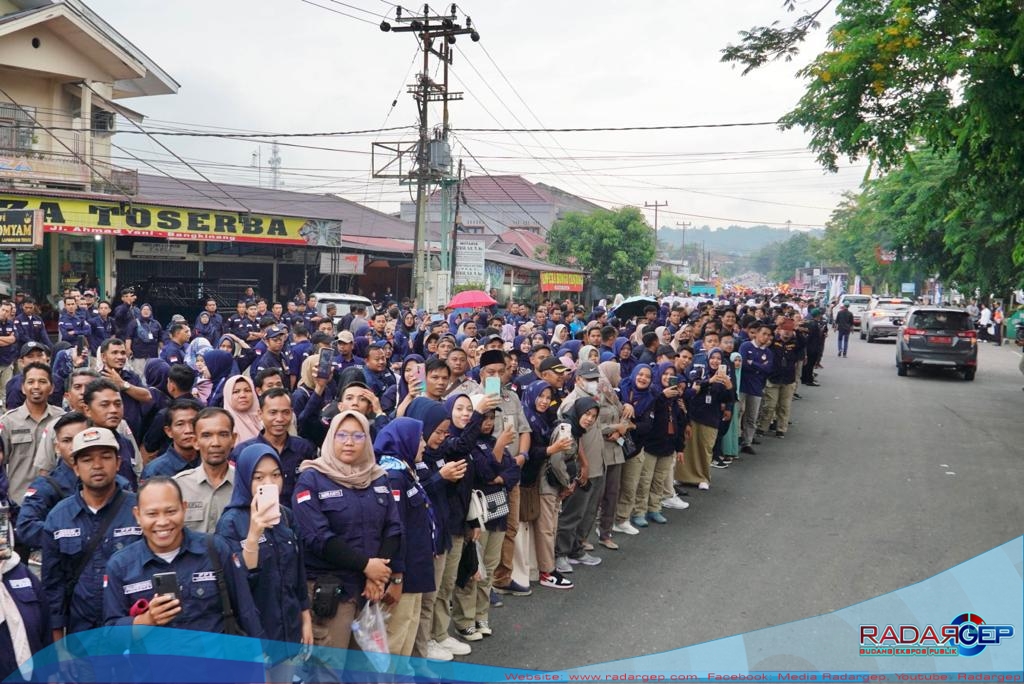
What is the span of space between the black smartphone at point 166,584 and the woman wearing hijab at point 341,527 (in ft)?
3.17

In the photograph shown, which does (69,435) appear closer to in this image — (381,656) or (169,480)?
(169,480)

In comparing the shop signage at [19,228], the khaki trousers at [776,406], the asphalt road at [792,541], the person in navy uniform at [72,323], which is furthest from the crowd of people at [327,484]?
the shop signage at [19,228]

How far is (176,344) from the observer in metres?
9.77

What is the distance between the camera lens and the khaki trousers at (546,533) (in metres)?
6.95

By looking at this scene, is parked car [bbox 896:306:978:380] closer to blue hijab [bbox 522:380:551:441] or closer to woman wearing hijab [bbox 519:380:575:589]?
woman wearing hijab [bbox 519:380:575:589]

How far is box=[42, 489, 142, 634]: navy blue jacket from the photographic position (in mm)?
3734

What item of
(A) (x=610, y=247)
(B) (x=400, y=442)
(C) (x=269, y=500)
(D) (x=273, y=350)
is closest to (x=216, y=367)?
(D) (x=273, y=350)

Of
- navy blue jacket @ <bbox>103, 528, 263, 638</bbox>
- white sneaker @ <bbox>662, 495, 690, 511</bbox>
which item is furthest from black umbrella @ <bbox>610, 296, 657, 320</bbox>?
navy blue jacket @ <bbox>103, 528, 263, 638</bbox>

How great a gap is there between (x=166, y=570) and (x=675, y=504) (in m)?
6.85

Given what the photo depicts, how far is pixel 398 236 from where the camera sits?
37.9m

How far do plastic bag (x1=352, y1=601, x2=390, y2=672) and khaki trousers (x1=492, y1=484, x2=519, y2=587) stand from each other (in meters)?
2.08

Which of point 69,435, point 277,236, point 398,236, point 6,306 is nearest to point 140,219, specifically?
point 277,236

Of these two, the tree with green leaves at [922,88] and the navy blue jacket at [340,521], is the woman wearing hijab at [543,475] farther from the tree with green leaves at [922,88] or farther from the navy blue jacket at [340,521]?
the tree with green leaves at [922,88]

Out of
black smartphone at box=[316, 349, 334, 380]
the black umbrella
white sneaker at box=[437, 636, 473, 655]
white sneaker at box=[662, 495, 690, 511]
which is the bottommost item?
white sneaker at box=[437, 636, 473, 655]
